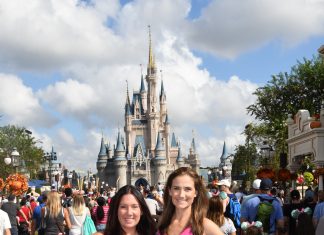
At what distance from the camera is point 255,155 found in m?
54.0

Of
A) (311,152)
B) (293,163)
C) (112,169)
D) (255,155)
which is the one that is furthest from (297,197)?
(112,169)

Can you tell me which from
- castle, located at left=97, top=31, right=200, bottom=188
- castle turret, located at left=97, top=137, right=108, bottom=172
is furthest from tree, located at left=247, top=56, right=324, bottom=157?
castle turret, located at left=97, top=137, right=108, bottom=172

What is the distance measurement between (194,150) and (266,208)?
185772 mm

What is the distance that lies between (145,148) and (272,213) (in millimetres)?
173979

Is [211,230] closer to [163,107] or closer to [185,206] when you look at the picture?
[185,206]

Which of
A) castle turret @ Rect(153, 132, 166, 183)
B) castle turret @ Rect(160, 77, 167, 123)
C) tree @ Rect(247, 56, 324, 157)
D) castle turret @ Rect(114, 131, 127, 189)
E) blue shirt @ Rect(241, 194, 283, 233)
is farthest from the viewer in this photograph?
castle turret @ Rect(160, 77, 167, 123)

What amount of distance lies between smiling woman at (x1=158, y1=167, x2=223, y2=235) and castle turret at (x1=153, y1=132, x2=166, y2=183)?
541 feet

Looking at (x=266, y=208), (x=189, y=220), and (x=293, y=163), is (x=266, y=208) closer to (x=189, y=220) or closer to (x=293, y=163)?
(x=189, y=220)

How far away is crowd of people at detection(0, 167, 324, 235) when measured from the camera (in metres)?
4.29

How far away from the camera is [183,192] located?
179 inches

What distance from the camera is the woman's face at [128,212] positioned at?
13.8ft

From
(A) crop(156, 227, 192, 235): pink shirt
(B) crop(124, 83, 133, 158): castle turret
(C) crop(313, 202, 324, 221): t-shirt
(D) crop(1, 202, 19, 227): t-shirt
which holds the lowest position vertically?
(A) crop(156, 227, 192, 235): pink shirt

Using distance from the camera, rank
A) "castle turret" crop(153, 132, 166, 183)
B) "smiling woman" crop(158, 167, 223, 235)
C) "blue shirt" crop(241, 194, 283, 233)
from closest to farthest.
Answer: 1. "smiling woman" crop(158, 167, 223, 235)
2. "blue shirt" crop(241, 194, 283, 233)
3. "castle turret" crop(153, 132, 166, 183)

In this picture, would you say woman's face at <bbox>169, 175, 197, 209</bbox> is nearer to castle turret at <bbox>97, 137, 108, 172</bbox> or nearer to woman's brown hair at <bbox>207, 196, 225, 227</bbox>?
woman's brown hair at <bbox>207, 196, 225, 227</bbox>
